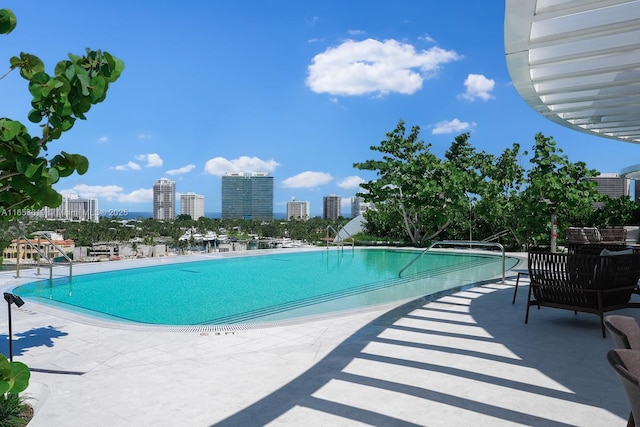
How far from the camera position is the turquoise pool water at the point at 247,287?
709 cm

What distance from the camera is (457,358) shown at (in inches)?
158

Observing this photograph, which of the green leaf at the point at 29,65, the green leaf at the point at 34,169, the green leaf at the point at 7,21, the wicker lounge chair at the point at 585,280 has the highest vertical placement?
the green leaf at the point at 7,21

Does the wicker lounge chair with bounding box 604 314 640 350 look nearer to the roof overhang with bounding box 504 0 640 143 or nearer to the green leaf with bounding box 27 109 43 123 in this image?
the green leaf with bounding box 27 109 43 123

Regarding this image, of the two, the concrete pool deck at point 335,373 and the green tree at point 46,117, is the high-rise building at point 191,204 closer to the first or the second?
the concrete pool deck at point 335,373

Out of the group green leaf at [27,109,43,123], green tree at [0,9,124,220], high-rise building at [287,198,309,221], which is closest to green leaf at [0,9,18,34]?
green tree at [0,9,124,220]

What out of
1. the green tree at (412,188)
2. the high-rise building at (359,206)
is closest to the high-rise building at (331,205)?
the high-rise building at (359,206)

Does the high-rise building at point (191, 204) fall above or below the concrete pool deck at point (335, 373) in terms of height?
above

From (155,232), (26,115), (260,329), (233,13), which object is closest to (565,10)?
(260,329)

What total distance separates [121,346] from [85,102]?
3.49 metres

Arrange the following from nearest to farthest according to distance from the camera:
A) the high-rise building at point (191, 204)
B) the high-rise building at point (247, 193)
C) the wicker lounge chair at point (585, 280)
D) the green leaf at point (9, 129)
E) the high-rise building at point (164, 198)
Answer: the green leaf at point (9, 129) → the wicker lounge chair at point (585, 280) → the high-rise building at point (164, 198) → the high-rise building at point (191, 204) → the high-rise building at point (247, 193)

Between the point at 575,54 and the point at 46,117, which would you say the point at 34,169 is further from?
the point at 575,54

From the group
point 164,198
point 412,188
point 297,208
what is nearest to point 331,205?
point 297,208

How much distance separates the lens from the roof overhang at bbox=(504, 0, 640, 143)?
4984mm

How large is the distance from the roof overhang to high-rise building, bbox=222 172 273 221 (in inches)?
4961
